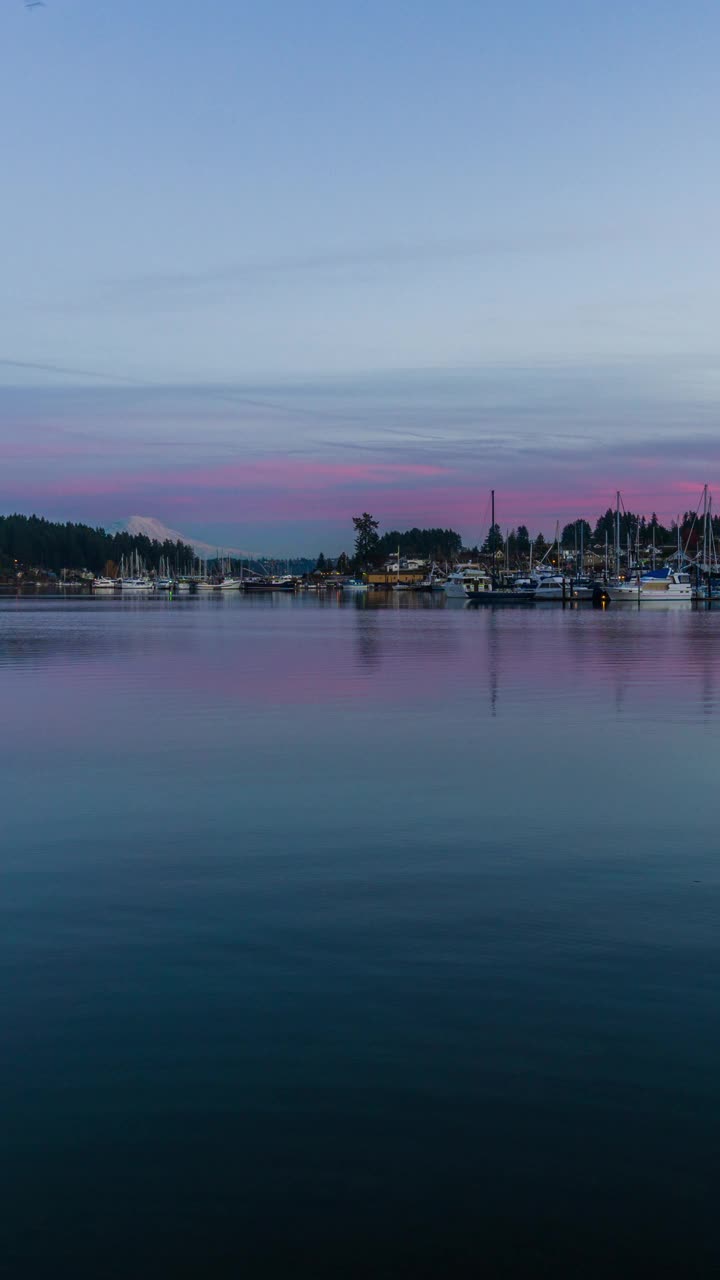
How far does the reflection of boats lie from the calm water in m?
154

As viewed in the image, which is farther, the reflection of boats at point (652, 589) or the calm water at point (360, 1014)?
the reflection of boats at point (652, 589)

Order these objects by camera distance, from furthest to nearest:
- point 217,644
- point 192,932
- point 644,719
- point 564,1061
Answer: point 217,644
point 644,719
point 192,932
point 564,1061

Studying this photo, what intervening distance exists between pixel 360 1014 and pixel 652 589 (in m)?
178

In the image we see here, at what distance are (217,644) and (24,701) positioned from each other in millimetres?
35046

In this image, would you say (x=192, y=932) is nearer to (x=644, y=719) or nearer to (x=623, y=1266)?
(x=623, y=1266)

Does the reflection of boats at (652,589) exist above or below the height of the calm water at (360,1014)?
above

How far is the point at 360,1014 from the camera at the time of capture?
10.4 m

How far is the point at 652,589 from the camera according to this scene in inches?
7160

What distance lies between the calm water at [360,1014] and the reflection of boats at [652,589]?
507 feet

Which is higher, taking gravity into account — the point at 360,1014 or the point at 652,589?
the point at 652,589

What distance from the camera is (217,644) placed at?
242 ft

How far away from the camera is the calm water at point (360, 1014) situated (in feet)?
23.4

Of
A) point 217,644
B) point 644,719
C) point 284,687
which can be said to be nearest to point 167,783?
point 644,719

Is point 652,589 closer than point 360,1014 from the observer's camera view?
No
